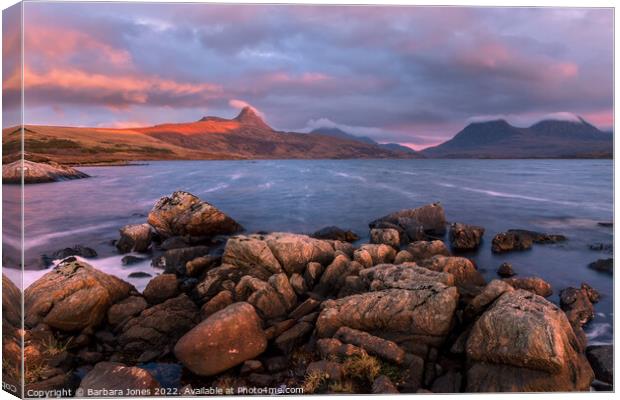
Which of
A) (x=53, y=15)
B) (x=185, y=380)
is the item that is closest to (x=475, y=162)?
(x=185, y=380)

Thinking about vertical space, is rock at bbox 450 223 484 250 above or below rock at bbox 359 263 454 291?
above

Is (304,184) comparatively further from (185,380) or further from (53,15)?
(53,15)

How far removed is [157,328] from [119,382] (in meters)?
1.33

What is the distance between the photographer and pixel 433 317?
22.7 feet

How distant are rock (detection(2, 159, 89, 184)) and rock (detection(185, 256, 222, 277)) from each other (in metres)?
3.47

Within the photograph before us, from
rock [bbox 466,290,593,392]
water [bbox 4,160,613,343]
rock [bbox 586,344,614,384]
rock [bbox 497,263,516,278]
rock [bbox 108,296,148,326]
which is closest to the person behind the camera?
rock [bbox 466,290,593,392]

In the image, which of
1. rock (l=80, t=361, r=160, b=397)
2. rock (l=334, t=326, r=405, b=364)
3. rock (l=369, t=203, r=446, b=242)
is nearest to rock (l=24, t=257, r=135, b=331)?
rock (l=80, t=361, r=160, b=397)

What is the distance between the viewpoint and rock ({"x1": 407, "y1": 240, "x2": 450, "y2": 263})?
32.1 feet

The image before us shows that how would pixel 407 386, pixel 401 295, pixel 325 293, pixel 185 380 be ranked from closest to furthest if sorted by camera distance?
1. pixel 407 386
2. pixel 185 380
3. pixel 401 295
4. pixel 325 293

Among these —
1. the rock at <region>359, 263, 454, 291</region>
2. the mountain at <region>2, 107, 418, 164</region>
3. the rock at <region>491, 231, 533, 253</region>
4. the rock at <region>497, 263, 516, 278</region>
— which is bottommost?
the rock at <region>497, 263, 516, 278</region>

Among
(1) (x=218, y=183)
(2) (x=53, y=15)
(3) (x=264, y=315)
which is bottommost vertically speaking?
(3) (x=264, y=315)

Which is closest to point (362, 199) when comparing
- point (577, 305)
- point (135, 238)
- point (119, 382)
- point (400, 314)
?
point (400, 314)

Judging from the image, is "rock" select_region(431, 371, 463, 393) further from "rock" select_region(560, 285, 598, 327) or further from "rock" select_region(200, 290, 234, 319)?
"rock" select_region(200, 290, 234, 319)

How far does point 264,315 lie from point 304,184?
165 inches
